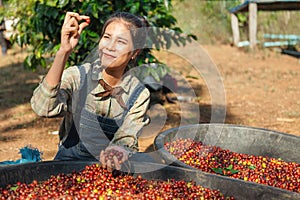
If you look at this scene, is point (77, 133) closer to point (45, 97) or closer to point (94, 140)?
point (94, 140)

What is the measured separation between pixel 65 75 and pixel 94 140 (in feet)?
1.84

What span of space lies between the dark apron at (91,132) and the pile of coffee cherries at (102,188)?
18.6 inches

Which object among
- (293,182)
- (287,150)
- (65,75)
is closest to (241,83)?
(287,150)

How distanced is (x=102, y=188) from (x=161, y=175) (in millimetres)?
392

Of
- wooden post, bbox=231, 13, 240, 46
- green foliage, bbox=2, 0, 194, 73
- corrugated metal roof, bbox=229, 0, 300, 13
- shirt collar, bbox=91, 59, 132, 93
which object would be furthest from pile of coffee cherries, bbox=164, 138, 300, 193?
wooden post, bbox=231, 13, 240, 46

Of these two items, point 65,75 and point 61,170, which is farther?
point 65,75

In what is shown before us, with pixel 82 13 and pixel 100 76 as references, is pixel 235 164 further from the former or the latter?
pixel 82 13

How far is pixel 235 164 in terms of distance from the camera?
368 cm

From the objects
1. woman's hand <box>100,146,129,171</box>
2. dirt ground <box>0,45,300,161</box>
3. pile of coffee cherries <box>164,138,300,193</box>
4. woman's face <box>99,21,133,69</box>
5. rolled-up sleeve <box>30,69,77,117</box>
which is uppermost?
woman's face <box>99,21,133,69</box>

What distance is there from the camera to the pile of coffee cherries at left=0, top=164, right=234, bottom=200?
2377 mm

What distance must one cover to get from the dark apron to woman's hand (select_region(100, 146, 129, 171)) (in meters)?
0.60

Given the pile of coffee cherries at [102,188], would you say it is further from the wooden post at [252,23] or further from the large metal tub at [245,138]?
the wooden post at [252,23]

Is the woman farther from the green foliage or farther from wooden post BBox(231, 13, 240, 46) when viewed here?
wooden post BBox(231, 13, 240, 46)

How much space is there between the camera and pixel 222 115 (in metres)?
6.71
